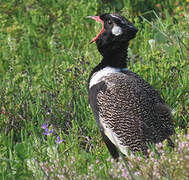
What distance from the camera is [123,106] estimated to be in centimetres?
314

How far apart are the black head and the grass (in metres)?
0.26

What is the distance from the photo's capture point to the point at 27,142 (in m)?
3.45

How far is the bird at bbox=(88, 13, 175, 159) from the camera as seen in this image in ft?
10.1

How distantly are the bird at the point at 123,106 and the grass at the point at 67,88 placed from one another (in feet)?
0.46

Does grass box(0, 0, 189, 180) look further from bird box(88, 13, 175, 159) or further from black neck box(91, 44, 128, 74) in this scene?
black neck box(91, 44, 128, 74)

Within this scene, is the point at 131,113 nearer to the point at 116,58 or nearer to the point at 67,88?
the point at 116,58

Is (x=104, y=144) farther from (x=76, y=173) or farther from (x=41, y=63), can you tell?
(x=41, y=63)

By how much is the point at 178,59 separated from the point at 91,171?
2.26 metres

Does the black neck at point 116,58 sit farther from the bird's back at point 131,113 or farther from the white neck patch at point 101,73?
the bird's back at point 131,113

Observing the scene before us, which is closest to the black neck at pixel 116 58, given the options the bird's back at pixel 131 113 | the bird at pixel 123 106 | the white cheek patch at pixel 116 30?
the bird at pixel 123 106

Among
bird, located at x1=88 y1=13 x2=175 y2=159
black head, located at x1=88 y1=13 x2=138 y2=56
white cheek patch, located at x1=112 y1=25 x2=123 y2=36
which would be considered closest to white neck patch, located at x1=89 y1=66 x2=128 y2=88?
bird, located at x1=88 y1=13 x2=175 y2=159

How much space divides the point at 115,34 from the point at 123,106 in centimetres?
68

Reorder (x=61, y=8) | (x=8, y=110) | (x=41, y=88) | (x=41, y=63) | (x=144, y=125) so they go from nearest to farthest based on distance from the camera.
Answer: (x=144, y=125) → (x=8, y=110) → (x=41, y=88) → (x=41, y=63) → (x=61, y=8)

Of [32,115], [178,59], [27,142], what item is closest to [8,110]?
[32,115]
